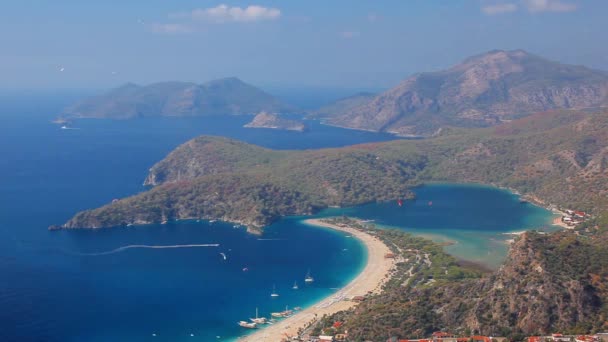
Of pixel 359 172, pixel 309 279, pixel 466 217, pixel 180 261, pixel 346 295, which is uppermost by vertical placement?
pixel 359 172

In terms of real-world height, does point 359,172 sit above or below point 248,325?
above

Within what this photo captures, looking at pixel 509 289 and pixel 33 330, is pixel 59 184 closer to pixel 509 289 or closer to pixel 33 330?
pixel 33 330

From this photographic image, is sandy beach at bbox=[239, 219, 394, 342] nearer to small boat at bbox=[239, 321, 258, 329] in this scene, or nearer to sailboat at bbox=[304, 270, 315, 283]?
small boat at bbox=[239, 321, 258, 329]

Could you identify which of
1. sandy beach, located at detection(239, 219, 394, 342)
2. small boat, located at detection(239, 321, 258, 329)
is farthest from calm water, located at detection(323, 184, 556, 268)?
small boat, located at detection(239, 321, 258, 329)

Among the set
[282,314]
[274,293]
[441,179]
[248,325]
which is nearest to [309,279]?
[274,293]

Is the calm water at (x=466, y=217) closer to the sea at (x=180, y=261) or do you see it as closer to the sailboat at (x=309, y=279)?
the sea at (x=180, y=261)

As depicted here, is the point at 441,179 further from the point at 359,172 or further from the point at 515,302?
the point at 515,302
